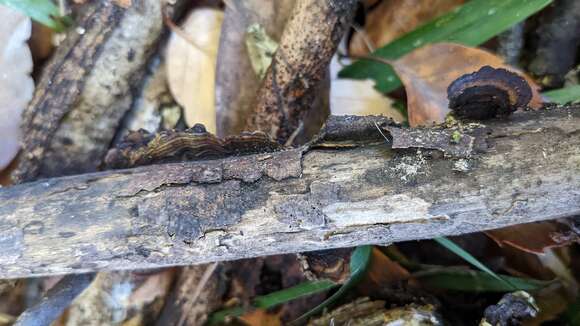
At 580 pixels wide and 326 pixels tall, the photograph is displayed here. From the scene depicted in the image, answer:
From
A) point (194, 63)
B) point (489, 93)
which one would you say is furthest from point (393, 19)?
point (489, 93)

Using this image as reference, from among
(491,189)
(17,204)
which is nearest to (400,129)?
(491,189)

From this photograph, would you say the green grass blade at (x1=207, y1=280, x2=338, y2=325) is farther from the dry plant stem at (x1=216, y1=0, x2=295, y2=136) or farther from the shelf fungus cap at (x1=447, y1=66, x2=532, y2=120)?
the shelf fungus cap at (x1=447, y1=66, x2=532, y2=120)

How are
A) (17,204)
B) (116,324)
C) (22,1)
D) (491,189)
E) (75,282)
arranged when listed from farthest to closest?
(116,324) → (22,1) → (75,282) → (17,204) → (491,189)

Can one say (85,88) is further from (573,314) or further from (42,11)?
(573,314)

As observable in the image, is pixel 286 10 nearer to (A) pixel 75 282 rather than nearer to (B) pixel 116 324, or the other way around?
(A) pixel 75 282

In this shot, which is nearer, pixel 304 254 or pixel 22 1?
pixel 304 254

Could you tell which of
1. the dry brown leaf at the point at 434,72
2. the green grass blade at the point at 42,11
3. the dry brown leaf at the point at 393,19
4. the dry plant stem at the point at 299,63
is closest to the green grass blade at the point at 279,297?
the dry plant stem at the point at 299,63

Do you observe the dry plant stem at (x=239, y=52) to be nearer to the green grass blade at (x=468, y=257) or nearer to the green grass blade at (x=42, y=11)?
the green grass blade at (x=42, y=11)
